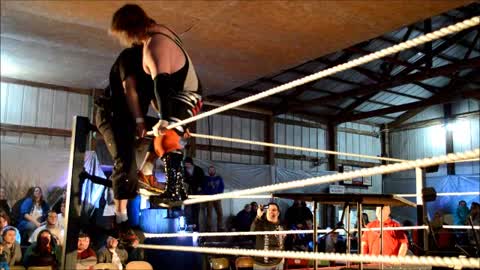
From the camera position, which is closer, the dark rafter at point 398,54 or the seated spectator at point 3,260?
the seated spectator at point 3,260

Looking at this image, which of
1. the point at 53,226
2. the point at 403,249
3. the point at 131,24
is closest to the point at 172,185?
the point at 131,24

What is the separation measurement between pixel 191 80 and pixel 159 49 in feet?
0.66

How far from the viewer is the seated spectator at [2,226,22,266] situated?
5.54 meters

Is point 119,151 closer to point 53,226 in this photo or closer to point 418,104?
point 53,226

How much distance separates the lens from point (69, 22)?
5.34 m

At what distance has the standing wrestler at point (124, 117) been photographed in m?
1.94

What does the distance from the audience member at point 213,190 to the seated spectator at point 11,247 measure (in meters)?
3.87

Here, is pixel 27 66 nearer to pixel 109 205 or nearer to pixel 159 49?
pixel 109 205

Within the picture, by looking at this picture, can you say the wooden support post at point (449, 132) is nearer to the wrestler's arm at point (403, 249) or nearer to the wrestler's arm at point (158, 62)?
the wrestler's arm at point (403, 249)

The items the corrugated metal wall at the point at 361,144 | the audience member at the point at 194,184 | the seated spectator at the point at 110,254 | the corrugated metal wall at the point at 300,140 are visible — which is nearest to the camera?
the seated spectator at the point at 110,254

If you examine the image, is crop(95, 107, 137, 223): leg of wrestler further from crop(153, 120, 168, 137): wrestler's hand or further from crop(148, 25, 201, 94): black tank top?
crop(148, 25, 201, 94): black tank top

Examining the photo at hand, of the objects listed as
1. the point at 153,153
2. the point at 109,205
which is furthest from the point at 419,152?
the point at 153,153

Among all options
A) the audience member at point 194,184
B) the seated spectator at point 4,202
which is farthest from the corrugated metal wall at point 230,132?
the seated spectator at point 4,202

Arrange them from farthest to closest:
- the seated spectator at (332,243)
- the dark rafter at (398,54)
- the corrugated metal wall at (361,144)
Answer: the corrugated metal wall at (361,144)
the dark rafter at (398,54)
the seated spectator at (332,243)
